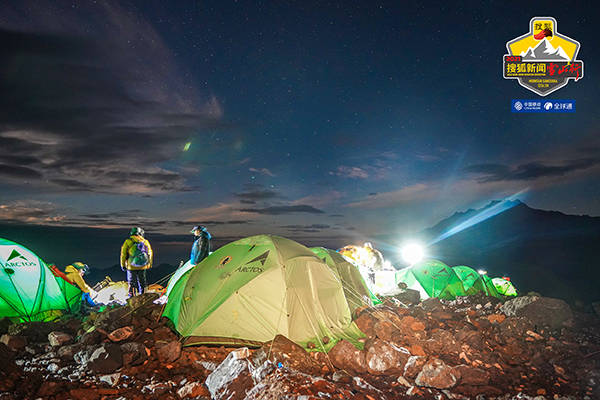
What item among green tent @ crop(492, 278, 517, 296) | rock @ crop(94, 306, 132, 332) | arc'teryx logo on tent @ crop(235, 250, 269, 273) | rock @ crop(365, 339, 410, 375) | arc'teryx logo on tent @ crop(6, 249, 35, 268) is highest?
arc'teryx logo on tent @ crop(6, 249, 35, 268)

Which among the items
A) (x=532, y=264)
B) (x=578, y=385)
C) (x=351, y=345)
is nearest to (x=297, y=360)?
(x=351, y=345)

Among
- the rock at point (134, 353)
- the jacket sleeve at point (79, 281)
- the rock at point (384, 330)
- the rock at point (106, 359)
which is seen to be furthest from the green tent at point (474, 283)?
the jacket sleeve at point (79, 281)

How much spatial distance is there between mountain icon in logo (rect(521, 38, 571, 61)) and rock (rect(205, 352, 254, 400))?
17.2m

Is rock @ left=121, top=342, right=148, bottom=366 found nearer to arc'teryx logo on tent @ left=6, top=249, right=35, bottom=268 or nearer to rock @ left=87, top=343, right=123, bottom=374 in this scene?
rock @ left=87, top=343, right=123, bottom=374

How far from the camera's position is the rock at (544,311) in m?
11.2

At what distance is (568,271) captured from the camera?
289 feet

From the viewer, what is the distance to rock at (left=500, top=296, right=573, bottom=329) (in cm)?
1119

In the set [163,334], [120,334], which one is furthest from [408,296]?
[120,334]

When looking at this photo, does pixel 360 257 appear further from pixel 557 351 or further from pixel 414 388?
pixel 414 388

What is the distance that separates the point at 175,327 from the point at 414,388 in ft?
18.1

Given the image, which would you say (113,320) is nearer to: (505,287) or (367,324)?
(367,324)

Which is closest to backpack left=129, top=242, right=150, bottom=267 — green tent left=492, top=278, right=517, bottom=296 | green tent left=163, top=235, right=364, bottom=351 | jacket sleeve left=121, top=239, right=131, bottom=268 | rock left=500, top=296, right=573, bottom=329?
jacket sleeve left=121, top=239, right=131, bottom=268

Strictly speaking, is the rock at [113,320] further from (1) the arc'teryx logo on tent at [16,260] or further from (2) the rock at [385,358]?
(2) the rock at [385,358]

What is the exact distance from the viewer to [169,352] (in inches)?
290
